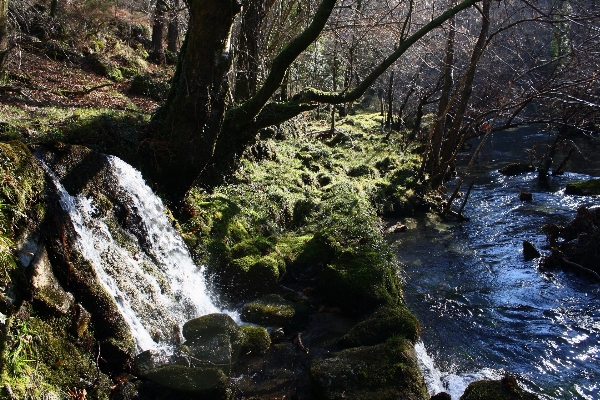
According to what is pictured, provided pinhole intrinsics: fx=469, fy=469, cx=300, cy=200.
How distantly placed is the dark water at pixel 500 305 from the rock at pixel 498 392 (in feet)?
2.03

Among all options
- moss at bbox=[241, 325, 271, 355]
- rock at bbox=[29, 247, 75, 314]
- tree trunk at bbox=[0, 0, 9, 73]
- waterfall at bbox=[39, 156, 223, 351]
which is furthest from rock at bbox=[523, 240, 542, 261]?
tree trunk at bbox=[0, 0, 9, 73]

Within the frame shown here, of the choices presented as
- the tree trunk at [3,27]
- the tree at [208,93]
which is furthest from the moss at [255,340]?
the tree trunk at [3,27]

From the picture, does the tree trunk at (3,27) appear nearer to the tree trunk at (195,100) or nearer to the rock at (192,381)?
the tree trunk at (195,100)

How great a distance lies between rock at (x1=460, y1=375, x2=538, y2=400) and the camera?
14.6 ft

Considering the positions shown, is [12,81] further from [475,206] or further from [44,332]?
[475,206]

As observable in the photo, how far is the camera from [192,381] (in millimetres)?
4418

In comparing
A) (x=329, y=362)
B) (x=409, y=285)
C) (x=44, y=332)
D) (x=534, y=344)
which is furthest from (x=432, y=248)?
(x=44, y=332)

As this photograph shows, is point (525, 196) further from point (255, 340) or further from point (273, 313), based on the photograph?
point (255, 340)

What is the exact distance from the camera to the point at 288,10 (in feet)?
39.6

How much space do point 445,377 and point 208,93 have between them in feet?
16.2

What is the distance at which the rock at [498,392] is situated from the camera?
446 cm

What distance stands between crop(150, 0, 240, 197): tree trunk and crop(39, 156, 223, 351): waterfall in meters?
0.65

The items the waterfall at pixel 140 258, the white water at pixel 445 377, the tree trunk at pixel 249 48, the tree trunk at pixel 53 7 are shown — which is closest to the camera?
the waterfall at pixel 140 258

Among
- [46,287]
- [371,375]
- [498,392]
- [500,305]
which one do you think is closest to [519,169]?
[500,305]
